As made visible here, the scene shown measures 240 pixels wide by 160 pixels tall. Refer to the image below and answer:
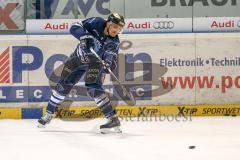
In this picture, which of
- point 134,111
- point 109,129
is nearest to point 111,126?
point 109,129

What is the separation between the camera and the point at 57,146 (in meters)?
6.36

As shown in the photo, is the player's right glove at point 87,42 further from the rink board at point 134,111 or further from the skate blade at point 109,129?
the rink board at point 134,111

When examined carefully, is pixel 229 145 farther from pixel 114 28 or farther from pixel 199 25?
pixel 199 25

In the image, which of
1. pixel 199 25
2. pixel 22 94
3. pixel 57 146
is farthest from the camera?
pixel 199 25

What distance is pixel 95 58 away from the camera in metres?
7.55

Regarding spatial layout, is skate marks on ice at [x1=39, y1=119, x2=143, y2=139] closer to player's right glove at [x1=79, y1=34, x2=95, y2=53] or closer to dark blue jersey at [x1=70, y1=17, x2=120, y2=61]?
dark blue jersey at [x1=70, y1=17, x2=120, y2=61]

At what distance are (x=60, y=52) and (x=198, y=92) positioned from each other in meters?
2.24

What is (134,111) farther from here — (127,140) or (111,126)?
(127,140)

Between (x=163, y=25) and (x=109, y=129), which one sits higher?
(x=163, y=25)

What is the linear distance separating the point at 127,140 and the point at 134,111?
2377 mm

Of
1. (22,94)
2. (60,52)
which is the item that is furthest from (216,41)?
(22,94)

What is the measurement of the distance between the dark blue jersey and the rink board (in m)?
1.97

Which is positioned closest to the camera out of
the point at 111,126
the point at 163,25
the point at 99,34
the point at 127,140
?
the point at 127,140

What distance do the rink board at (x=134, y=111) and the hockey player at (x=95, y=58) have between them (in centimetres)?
125
